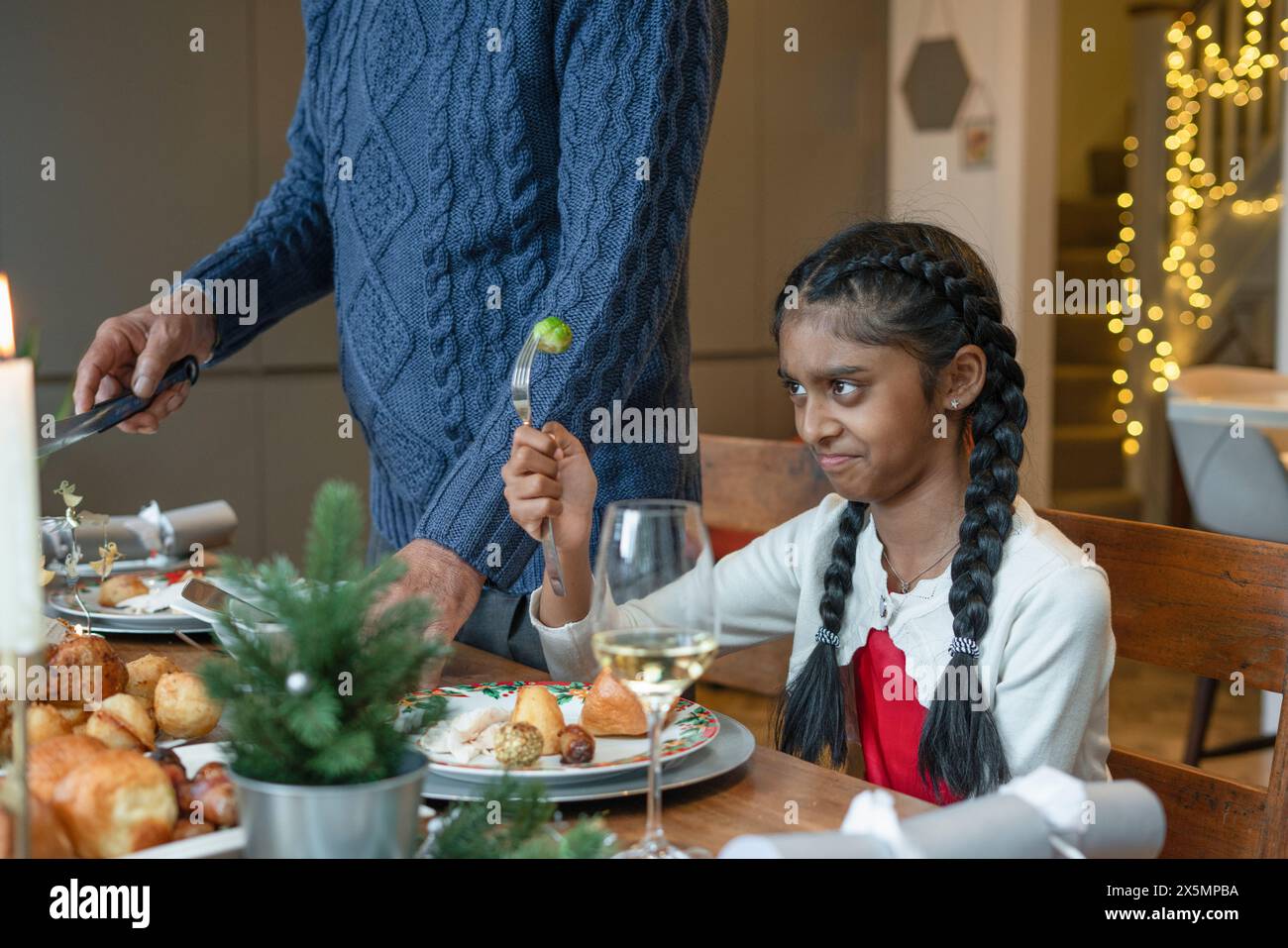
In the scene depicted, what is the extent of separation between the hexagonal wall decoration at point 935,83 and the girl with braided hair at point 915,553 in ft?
12.0

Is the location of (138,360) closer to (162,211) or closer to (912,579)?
(912,579)

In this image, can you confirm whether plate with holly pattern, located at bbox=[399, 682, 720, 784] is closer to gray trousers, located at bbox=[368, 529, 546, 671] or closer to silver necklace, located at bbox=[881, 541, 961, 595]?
gray trousers, located at bbox=[368, 529, 546, 671]

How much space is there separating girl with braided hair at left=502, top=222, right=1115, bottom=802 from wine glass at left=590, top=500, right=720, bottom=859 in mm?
367

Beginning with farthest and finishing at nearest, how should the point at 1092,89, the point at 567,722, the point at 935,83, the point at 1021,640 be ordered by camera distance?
the point at 1092,89
the point at 935,83
the point at 1021,640
the point at 567,722

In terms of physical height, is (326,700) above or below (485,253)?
below

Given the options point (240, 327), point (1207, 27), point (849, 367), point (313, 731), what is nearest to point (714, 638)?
point (313, 731)

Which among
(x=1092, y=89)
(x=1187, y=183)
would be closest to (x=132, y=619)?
(x=1187, y=183)

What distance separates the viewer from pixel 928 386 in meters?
1.30

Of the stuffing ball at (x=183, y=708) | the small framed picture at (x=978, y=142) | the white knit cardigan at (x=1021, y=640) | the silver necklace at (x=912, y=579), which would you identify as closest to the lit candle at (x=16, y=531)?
the stuffing ball at (x=183, y=708)

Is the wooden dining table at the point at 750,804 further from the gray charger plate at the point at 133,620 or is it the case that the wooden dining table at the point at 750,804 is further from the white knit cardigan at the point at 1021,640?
the gray charger plate at the point at 133,620

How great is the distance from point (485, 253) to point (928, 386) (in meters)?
0.46

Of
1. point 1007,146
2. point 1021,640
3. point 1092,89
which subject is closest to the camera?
point 1021,640

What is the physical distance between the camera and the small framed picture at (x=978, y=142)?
4746mm
